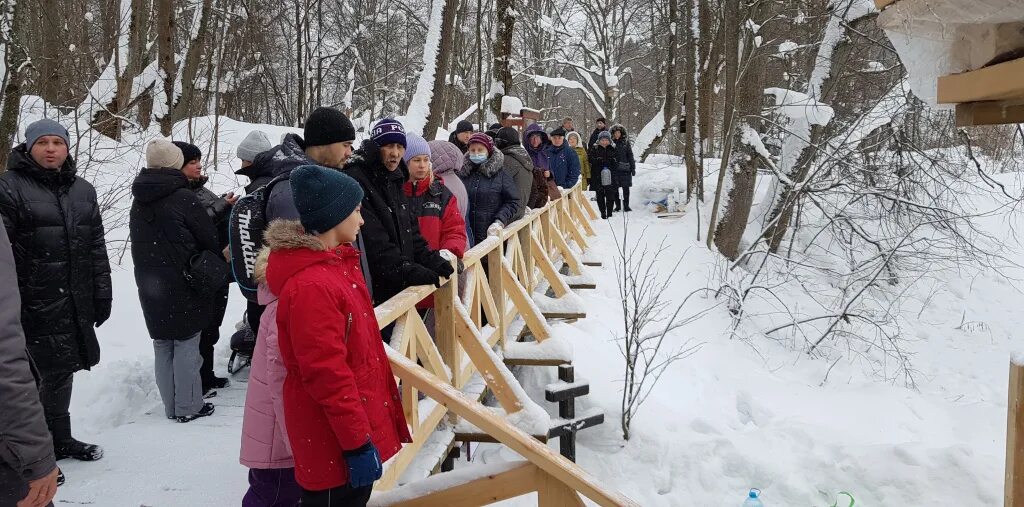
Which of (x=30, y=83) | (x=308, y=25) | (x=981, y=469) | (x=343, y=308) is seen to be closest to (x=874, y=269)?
(x=981, y=469)

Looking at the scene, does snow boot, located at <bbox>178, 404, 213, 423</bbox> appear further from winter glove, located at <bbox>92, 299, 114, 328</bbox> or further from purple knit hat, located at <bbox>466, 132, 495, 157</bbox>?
purple knit hat, located at <bbox>466, 132, 495, 157</bbox>

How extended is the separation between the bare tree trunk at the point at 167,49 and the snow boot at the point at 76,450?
882 cm

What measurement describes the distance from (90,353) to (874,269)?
8710mm

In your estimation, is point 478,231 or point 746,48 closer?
point 478,231

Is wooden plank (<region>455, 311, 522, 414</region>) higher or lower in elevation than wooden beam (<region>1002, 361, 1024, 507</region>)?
lower

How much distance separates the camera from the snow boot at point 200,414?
3.93 meters

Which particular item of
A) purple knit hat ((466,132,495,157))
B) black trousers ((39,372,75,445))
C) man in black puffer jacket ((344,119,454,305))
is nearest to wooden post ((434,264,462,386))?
man in black puffer jacket ((344,119,454,305))

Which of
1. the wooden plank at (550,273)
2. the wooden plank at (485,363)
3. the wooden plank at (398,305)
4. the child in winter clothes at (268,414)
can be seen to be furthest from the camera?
the wooden plank at (550,273)

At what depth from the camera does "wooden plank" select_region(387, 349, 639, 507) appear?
238 cm

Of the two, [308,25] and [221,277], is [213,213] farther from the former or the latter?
[308,25]

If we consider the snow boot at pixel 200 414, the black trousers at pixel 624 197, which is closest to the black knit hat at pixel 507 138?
the snow boot at pixel 200 414

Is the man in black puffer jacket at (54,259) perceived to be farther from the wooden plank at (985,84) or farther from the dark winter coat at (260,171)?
the wooden plank at (985,84)

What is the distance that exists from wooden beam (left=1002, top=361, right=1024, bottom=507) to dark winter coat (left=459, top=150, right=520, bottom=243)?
4031 mm

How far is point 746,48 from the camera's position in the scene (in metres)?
9.95
